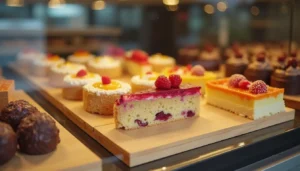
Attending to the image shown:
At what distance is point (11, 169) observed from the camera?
123 centimetres

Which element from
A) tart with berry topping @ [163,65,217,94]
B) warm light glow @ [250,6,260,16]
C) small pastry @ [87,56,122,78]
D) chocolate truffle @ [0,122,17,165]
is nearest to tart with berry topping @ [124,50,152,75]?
small pastry @ [87,56,122,78]

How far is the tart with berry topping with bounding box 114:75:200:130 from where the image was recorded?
1.65m

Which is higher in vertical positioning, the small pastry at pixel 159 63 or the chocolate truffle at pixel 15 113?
the small pastry at pixel 159 63

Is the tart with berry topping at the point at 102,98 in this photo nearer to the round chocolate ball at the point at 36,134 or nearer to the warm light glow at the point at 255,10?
the round chocolate ball at the point at 36,134

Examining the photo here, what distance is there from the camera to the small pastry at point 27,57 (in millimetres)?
3037

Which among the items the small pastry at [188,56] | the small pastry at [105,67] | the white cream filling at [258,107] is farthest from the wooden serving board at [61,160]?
the small pastry at [188,56]

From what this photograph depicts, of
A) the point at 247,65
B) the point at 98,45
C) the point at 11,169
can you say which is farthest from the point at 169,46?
the point at 11,169

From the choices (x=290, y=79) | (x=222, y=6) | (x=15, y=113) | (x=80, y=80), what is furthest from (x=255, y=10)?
(x=15, y=113)

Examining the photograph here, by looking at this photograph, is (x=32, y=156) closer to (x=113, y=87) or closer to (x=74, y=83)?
(x=113, y=87)

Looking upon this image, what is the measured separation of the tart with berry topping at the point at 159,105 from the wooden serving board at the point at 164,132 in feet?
0.14

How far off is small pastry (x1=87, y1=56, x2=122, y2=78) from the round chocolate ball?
56.6 inches

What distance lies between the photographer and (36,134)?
1.32 metres

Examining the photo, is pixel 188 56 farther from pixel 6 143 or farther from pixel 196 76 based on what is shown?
pixel 6 143

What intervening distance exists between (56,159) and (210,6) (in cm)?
314
